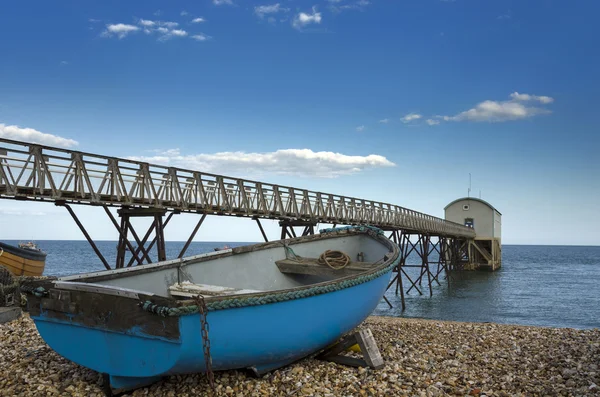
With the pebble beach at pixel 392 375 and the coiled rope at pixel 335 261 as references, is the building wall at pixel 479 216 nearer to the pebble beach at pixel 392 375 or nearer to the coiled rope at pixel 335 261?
the pebble beach at pixel 392 375

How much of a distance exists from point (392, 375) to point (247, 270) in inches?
151

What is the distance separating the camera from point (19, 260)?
23.8 meters

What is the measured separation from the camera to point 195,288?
7.66m

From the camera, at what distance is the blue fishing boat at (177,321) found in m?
5.43

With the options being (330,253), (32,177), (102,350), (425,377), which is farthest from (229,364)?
(32,177)

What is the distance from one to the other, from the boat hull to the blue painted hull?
64.0 feet

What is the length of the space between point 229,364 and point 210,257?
3177 millimetres

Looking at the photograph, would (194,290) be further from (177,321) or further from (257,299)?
(177,321)

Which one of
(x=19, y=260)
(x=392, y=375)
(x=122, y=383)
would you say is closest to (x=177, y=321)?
(x=122, y=383)

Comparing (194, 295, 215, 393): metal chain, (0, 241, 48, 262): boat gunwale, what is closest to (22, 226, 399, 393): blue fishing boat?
(194, 295, 215, 393): metal chain

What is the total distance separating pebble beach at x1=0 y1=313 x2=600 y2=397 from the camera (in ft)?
20.8

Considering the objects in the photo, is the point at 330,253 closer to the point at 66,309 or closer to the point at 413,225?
the point at 66,309

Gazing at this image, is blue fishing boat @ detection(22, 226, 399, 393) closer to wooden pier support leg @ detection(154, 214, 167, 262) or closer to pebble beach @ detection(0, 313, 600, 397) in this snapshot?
pebble beach @ detection(0, 313, 600, 397)

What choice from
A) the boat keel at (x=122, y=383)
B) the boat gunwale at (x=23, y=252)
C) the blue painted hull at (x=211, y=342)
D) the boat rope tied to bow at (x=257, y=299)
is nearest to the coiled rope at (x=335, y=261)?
the boat rope tied to bow at (x=257, y=299)
